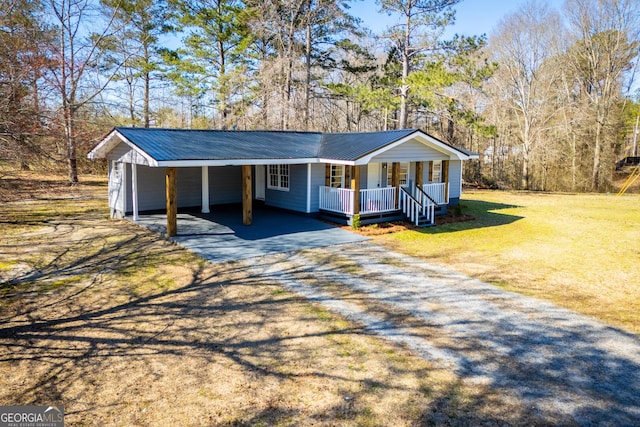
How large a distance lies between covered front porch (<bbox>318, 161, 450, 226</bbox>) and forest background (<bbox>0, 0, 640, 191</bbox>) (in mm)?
6955

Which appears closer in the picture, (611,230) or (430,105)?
(611,230)

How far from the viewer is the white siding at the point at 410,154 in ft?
48.8

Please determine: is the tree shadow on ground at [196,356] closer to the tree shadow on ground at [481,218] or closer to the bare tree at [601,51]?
the tree shadow on ground at [481,218]

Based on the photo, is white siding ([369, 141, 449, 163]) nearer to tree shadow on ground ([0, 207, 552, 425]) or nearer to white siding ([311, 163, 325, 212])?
white siding ([311, 163, 325, 212])

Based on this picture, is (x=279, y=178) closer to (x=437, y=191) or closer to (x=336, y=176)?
(x=336, y=176)

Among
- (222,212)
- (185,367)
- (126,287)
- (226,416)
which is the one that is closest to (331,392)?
(226,416)

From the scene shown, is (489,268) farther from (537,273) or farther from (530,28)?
(530,28)

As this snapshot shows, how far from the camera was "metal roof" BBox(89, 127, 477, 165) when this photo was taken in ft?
40.2

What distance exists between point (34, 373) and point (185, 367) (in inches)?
70.1

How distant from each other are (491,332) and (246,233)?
7.91 m

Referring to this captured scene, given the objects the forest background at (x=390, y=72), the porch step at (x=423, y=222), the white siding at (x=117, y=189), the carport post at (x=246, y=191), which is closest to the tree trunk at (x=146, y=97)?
the forest background at (x=390, y=72)

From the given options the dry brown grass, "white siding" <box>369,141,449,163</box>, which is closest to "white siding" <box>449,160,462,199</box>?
"white siding" <box>369,141,449,163</box>

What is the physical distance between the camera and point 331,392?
5031 millimetres
